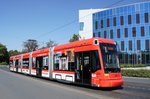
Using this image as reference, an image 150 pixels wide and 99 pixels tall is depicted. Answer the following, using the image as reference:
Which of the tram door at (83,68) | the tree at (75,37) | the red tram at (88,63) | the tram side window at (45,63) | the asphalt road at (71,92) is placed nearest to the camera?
the asphalt road at (71,92)

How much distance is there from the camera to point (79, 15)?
291 feet

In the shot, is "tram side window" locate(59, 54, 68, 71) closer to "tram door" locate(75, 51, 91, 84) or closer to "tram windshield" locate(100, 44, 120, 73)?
"tram door" locate(75, 51, 91, 84)

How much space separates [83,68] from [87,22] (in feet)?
223

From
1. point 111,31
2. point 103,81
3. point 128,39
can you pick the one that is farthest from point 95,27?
point 103,81

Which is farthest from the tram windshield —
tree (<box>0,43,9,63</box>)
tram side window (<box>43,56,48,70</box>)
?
tree (<box>0,43,9,63</box>)

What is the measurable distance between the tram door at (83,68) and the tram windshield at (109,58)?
1315mm

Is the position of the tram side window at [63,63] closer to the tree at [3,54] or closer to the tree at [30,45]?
the tree at [30,45]

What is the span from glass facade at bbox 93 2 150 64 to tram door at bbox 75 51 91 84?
54518 mm

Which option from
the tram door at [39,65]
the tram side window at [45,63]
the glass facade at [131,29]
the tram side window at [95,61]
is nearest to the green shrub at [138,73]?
the tram door at [39,65]

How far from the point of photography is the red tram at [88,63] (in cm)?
1883

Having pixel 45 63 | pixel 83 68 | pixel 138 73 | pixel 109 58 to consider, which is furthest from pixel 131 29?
pixel 109 58

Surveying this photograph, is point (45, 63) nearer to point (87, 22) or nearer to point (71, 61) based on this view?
point (71, 61)

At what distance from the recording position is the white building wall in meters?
86.9

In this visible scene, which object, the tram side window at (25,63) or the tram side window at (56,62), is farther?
the tram side window at (25,63)
